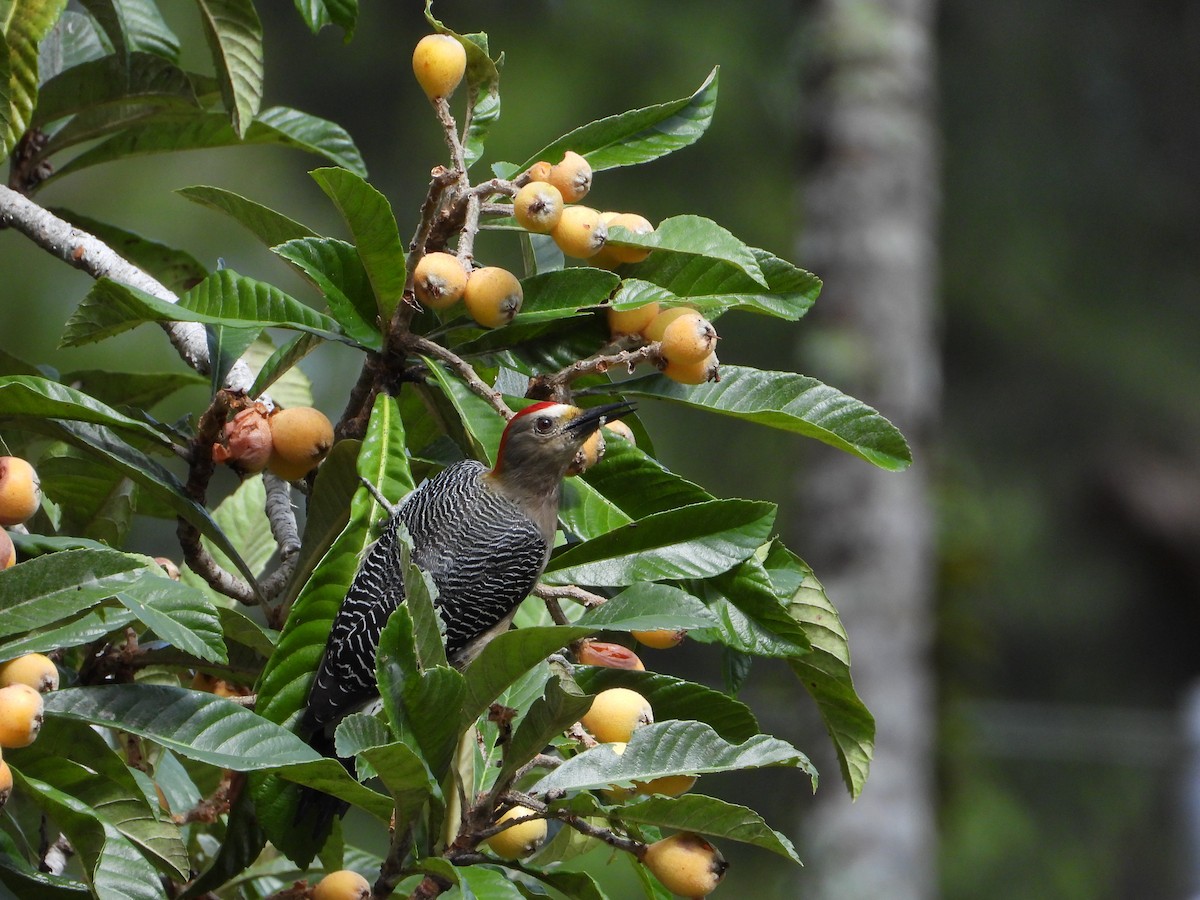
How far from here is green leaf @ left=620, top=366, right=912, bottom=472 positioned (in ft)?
4.96

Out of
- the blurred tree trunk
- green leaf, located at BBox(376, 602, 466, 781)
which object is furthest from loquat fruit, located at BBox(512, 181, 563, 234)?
the blurred tree trunk

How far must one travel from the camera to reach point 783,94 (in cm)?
1043

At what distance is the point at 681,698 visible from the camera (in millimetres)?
1406

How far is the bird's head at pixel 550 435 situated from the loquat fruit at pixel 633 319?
0.36 feet

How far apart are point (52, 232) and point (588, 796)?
1.01 m

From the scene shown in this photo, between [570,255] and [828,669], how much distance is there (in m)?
0.51

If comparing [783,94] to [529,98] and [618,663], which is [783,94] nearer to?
[529,98]

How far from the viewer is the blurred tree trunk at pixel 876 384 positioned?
4527 mm

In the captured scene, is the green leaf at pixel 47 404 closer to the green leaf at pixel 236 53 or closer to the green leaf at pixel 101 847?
the green leaf at pixel 101 847

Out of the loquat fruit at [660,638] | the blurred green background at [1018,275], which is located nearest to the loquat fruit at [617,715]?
the loquat fruit at [660,638]

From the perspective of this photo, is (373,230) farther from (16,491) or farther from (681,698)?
(681,698)

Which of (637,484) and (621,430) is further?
(621,430)

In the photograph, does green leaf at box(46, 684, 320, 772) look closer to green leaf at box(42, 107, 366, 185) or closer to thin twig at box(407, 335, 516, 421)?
thin twig at box(407, 335, 516, 421)

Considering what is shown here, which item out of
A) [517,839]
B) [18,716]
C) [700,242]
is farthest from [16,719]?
[700,242]
